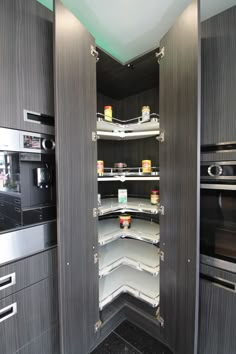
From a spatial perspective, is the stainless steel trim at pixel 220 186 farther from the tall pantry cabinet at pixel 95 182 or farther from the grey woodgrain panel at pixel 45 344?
the grey woodgrain panel at pixel 45 344

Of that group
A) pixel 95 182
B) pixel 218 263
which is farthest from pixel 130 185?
pixel 218 263

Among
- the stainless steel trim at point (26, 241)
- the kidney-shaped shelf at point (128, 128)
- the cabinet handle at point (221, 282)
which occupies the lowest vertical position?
the cabinet handle at point (221, 282)

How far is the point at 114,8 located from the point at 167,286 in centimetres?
176

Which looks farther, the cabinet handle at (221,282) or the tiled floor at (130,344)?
the tiled floor at (130,344)

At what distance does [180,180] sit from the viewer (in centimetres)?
96

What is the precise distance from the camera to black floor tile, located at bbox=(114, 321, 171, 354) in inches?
48.7

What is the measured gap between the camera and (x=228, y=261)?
36.5 inches

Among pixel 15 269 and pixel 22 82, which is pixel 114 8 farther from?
pixel 15 269

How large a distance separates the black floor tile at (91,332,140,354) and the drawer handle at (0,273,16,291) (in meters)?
0.93

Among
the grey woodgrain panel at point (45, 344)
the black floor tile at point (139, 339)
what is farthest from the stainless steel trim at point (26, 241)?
the black floor tile at point (139, 339)

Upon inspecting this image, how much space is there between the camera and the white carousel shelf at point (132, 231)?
4.27 ft

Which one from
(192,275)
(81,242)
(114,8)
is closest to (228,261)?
(192,275)

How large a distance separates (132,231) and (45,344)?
0.87 metres

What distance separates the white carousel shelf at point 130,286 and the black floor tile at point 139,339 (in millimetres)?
309
